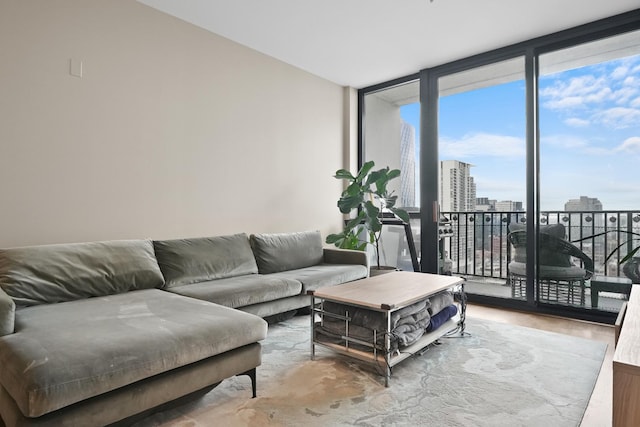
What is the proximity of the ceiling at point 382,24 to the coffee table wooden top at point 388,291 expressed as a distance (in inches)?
87.2

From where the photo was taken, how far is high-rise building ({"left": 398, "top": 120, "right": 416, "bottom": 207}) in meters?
4.77

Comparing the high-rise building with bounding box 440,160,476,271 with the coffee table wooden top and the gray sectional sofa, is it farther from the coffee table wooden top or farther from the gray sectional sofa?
the gray sectional sofa

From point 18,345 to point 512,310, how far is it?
4.02m

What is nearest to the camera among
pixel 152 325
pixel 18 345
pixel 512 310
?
pixel 18 345

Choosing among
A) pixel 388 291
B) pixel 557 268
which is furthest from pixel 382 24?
pixel 557 268

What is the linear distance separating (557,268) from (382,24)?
2953 mm

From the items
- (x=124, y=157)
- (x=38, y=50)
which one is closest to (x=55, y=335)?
(x=124, y=157)

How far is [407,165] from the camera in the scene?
192 inches

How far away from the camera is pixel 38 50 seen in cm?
257

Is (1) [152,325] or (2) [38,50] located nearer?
(1) [152,325]

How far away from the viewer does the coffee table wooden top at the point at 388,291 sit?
221cm

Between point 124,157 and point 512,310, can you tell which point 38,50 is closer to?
point 124,157

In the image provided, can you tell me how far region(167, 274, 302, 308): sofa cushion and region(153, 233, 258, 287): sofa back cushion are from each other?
0.09 meters

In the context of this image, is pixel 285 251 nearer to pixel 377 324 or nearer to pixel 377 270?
pixel 377 270
